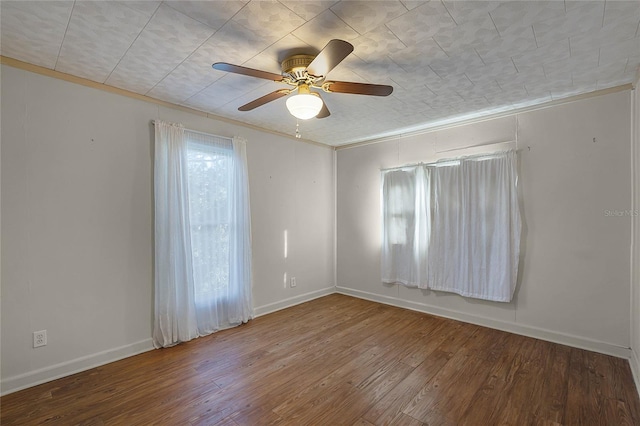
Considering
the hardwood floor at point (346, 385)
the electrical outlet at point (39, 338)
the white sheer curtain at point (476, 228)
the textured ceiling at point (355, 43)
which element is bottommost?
the hardwood floor at point (346, 385)

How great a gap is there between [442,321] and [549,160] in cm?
224

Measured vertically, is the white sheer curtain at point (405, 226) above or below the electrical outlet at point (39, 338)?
above

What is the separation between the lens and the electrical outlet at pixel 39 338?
7.66ft

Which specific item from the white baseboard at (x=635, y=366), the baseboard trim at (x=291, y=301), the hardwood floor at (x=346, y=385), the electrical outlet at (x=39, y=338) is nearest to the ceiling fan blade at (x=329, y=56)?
the hardwood floor at (x=346, y=385)

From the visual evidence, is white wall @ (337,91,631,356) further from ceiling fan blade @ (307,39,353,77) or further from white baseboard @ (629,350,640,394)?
ceiling fan blade @ (307,39,353,77)

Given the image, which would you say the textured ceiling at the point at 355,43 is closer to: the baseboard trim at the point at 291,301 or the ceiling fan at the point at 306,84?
the ceiling fan at the point at 306,84

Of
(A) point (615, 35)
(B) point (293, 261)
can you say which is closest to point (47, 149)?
(B) point (293, 261)

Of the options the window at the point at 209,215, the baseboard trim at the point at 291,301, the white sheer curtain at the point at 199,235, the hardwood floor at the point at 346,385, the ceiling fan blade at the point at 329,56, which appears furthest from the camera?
the baseboard trim at the point at 291,301

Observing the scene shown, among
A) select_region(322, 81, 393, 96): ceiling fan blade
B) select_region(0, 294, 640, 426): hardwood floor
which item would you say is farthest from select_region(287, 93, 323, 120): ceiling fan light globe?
select_region(0, 294, 640, 426): hardwood floor

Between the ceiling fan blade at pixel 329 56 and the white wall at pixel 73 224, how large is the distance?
2.02 m

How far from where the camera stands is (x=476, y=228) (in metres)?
3.53

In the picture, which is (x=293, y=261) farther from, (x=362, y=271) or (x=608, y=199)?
(x=608, y=199)

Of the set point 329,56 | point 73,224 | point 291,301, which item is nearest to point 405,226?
point 291,301

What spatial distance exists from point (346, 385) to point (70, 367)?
7.78ft
